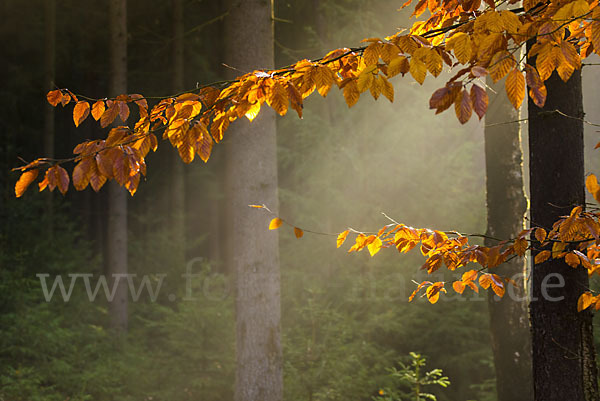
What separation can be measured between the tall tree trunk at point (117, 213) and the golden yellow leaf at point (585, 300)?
1074 centimetres

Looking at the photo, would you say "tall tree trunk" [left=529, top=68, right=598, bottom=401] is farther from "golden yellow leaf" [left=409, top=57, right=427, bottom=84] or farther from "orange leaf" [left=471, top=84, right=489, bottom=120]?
"orange leaf" [left=471, top=84, right=489, bottom=120]

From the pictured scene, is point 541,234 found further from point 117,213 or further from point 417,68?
point 117,213

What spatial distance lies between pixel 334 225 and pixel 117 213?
5447 mm

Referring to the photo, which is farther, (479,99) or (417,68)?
(417,68)

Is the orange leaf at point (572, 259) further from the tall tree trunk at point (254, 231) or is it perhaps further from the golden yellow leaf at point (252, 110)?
the tall tree trunk at point (254, 231)

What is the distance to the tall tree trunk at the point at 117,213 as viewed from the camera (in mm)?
12086

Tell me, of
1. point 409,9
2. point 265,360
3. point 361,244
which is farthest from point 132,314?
point 361,244

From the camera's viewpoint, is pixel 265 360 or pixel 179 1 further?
pixel 179 1

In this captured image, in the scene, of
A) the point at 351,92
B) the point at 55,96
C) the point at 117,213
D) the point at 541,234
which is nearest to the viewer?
the point at 351,92

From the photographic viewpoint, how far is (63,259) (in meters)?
12.4

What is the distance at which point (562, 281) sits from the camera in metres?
3.39

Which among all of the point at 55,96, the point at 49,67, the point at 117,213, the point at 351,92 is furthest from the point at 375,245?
the point at 49,67

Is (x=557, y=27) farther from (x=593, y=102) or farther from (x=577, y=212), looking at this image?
(x=593, y=102)

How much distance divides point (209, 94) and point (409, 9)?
37.0 feet
